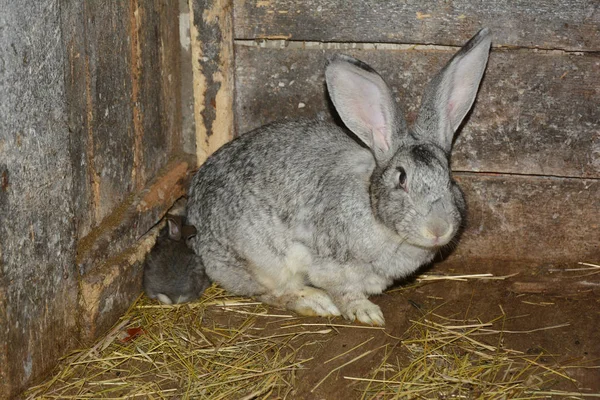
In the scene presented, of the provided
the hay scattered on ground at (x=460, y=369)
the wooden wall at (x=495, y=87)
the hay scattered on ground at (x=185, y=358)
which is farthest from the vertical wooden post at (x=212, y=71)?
the hay scattered on ground at (x=460, y=369)

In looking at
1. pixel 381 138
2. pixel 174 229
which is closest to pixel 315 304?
pixel 174 229

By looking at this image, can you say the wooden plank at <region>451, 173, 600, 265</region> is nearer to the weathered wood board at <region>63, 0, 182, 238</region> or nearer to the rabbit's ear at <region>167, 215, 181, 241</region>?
the rabbit's ear at <region>167, 215, 181, 241</region>

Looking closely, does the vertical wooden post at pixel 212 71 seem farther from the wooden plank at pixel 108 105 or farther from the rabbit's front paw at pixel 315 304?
the rabbit's front paw at pixel 315 304

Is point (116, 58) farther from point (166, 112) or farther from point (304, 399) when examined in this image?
point (304, 399)

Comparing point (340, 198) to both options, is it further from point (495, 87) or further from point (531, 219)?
point (531, 219)

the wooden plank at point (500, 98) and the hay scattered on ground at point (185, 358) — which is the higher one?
the wooden plank at point (500, 98)

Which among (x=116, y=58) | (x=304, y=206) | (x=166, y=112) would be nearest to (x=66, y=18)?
(x=116, y=58)
